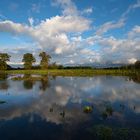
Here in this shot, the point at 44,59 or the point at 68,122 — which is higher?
the point at 44,59

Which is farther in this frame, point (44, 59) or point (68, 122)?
point (44, 59)

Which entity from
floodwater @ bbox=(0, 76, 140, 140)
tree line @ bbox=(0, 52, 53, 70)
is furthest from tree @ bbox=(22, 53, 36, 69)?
floodwater @ bbox=(0, 76, 140, 140)

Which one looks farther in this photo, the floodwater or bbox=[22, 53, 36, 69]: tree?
bbox=[22, 53, 36, 69]: tree

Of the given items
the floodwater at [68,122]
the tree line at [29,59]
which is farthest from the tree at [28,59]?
the floodwater at [68,122]

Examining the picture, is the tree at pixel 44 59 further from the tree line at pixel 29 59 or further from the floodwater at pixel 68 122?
the floodwater at pixel 68 122

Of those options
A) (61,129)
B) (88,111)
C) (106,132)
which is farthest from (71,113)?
(106,132)

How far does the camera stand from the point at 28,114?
20.8 metres

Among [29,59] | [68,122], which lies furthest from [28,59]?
[68,122]

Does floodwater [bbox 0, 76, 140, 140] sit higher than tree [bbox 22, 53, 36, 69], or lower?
lower

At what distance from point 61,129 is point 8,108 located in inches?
361

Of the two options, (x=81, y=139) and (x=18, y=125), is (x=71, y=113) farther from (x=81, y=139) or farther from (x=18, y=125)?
(x=81, y=139)

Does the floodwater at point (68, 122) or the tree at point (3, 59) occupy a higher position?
the tree at point (3, 59)

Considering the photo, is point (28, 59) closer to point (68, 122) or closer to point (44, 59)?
point (44, 59)

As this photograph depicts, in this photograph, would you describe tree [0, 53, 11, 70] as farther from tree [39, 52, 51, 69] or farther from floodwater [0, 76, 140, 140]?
floodwater [0, 76, 140, 140]
